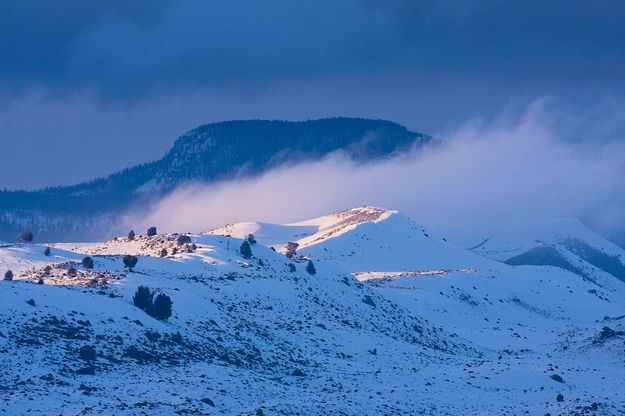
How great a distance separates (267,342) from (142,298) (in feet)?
31.1

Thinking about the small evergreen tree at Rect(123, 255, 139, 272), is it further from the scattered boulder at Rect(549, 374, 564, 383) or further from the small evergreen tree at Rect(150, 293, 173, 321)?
the scattered boulder at Rect(549, 374, 564, 383)

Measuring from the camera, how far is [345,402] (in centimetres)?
6656

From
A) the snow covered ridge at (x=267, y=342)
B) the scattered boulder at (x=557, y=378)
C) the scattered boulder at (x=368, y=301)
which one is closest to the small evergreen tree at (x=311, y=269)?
the snow covered ridge at (x=267, y=342)

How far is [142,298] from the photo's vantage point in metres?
79.2

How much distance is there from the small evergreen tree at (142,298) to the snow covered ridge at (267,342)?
4.20 ft

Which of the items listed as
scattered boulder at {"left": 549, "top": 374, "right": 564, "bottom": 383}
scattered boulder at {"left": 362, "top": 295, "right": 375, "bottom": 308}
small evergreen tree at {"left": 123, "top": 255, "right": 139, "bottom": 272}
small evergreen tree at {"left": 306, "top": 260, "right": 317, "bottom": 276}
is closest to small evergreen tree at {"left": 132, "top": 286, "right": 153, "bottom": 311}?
small evergreen tree at {"left": 123, "top": 255, "right": 139, "bottom": 272}

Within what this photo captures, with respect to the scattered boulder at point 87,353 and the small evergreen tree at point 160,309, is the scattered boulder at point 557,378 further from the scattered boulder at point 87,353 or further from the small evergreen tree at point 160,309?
the scattered boulder at point 87,353

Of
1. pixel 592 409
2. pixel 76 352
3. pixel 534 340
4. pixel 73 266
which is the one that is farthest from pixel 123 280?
pixel 534 340

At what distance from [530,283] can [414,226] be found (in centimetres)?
3782

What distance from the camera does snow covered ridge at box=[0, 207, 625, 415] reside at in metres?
62.5

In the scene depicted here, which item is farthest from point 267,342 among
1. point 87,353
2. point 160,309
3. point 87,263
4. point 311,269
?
point 311,269

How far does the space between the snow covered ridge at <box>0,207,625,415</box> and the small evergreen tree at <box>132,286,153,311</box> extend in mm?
1280

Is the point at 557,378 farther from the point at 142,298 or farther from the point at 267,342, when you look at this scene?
the point at 142,298

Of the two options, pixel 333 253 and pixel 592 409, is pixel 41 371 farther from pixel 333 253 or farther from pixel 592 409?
pixel 333 253
